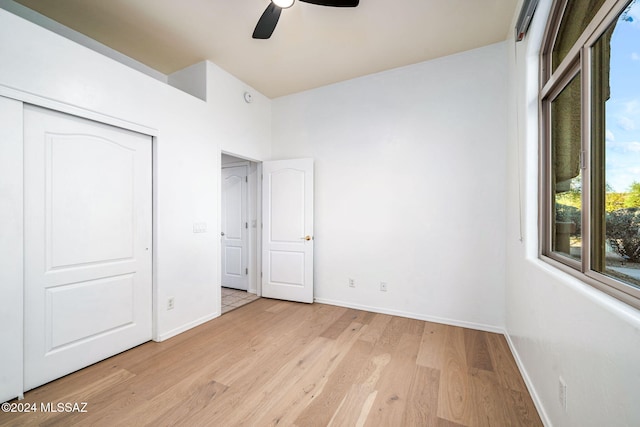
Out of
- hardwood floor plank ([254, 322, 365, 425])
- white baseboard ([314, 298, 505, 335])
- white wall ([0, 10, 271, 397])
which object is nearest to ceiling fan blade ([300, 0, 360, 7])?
white wall ([0, 10, 271, 397])

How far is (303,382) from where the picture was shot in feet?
6.27

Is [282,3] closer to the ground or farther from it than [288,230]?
farther from it

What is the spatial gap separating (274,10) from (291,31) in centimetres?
64

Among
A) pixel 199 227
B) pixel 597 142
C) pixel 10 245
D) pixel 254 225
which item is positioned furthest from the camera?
pixel 254 225

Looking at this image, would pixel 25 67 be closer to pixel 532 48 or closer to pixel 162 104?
pixel 162 104

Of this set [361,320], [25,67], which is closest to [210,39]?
[25,67]

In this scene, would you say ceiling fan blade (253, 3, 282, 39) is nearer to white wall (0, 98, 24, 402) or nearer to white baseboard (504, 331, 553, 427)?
white wall (0, 98, 24, 402)

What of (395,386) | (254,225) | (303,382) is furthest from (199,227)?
(395,386)

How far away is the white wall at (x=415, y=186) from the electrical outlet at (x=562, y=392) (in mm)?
1532

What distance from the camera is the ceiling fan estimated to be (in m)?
1.80

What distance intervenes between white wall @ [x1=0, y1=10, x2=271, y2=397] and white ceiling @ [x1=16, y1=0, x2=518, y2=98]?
487 millimetres

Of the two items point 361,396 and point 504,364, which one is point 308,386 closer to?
point 361,396

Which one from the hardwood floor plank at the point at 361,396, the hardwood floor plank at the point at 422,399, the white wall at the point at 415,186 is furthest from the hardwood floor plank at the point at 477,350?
the hardwood floor plank at the point at 361,396

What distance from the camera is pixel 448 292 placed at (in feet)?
9.55
